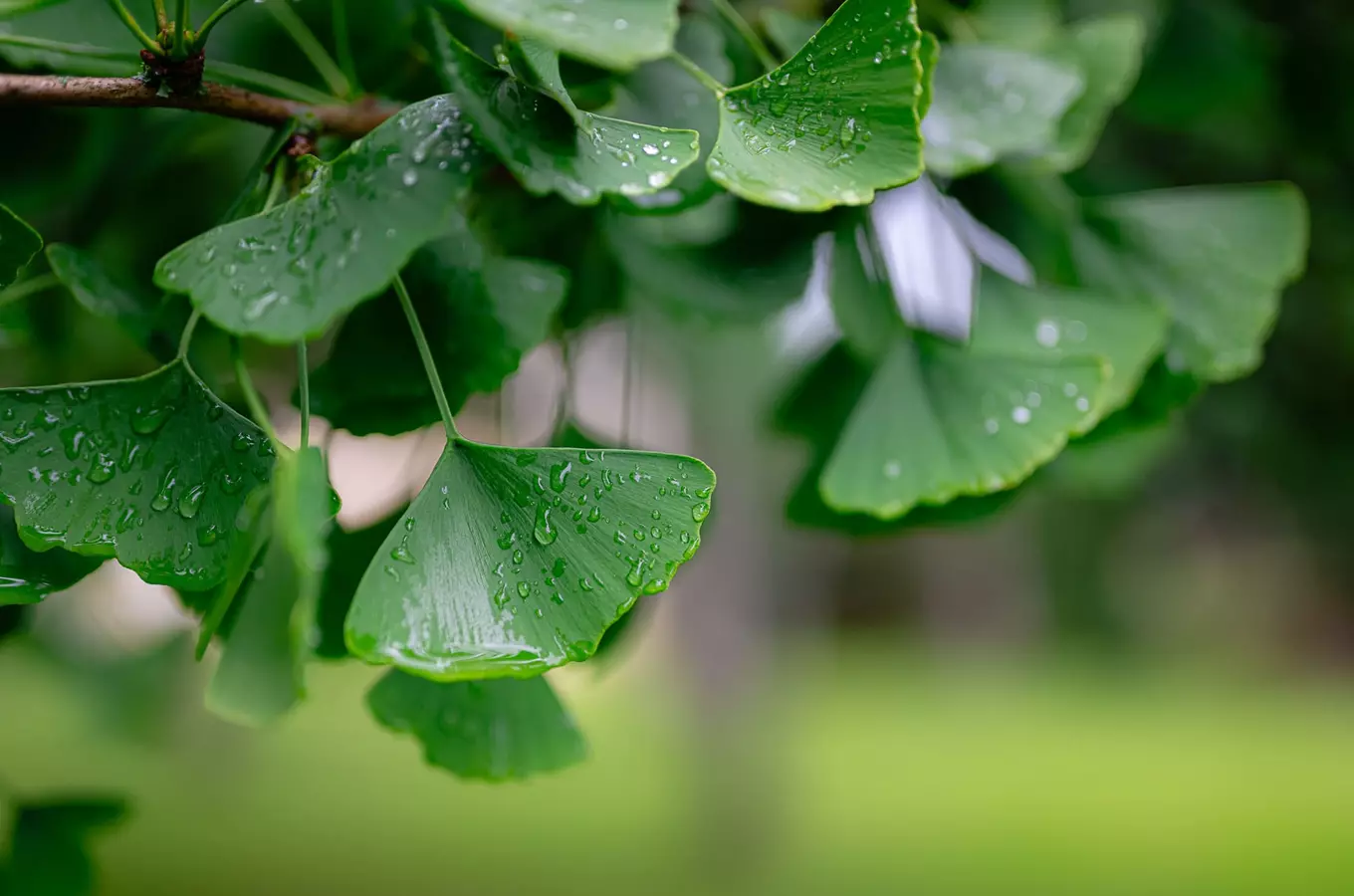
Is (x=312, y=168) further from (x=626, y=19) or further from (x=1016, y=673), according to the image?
(x=1016, y=673)

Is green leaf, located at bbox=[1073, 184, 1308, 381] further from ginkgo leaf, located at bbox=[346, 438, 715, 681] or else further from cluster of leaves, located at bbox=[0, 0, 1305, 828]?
ginkgo leaf, located at bbox=[346, 438, 715, 681]

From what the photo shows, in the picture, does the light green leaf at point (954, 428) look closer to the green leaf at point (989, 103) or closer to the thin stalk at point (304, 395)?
the green leaf at point (989, 103)

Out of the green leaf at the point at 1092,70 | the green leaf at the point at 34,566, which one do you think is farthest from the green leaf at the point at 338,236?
the green leaf at the point at 1092,70

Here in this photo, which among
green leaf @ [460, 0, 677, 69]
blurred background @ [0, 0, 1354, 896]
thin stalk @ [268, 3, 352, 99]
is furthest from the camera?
blurred background @ [0, 0, 1354, 896]

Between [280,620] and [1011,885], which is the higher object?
[280,620]

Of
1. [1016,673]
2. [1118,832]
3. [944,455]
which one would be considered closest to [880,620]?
[1016,673]

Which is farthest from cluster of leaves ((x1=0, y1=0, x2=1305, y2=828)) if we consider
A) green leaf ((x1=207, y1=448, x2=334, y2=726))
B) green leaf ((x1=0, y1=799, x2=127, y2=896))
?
green leaf ((x1=0, y1=799, x2=127, y2=896))
